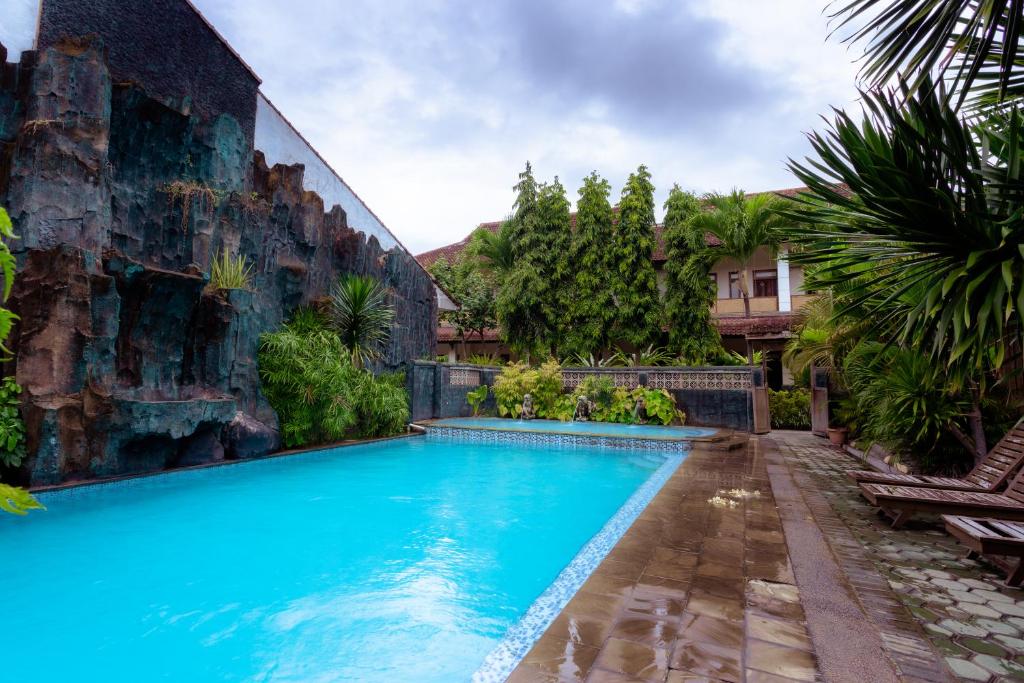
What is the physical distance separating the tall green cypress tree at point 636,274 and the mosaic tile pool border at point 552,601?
10.4 meters

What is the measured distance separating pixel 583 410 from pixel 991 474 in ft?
30.2

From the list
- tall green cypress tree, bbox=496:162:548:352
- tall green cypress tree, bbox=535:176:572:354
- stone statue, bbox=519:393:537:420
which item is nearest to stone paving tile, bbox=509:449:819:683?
stone statue, bbox=519:393:537:420

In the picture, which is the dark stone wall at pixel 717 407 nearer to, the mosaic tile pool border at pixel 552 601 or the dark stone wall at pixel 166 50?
the mosaic tile pool border at pixel 552 601

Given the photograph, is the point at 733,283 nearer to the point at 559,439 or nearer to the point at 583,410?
the point at 583,410

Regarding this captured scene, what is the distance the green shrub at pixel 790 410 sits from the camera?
13.9 metres

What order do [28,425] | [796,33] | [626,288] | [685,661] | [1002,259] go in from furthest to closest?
1. [626,288]
2. [28,425]
3. [796,33]
4. [1002,259]
5. [685,661]

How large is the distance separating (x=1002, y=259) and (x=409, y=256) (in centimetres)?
1295

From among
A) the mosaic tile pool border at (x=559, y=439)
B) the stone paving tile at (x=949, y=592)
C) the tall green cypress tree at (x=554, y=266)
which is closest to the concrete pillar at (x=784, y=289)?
the tall green cypress tree at (x=554, y=266)

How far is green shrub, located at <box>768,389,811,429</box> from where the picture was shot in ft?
45.8

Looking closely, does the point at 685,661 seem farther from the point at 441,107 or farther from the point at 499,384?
the point at 441,107

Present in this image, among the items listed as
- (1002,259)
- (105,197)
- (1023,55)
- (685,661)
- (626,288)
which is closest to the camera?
(685,661)

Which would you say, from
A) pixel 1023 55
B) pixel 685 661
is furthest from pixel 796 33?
pixel 685 661

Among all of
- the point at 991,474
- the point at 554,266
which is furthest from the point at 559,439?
the point at 554,266

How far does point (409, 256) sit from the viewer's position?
1442cm
